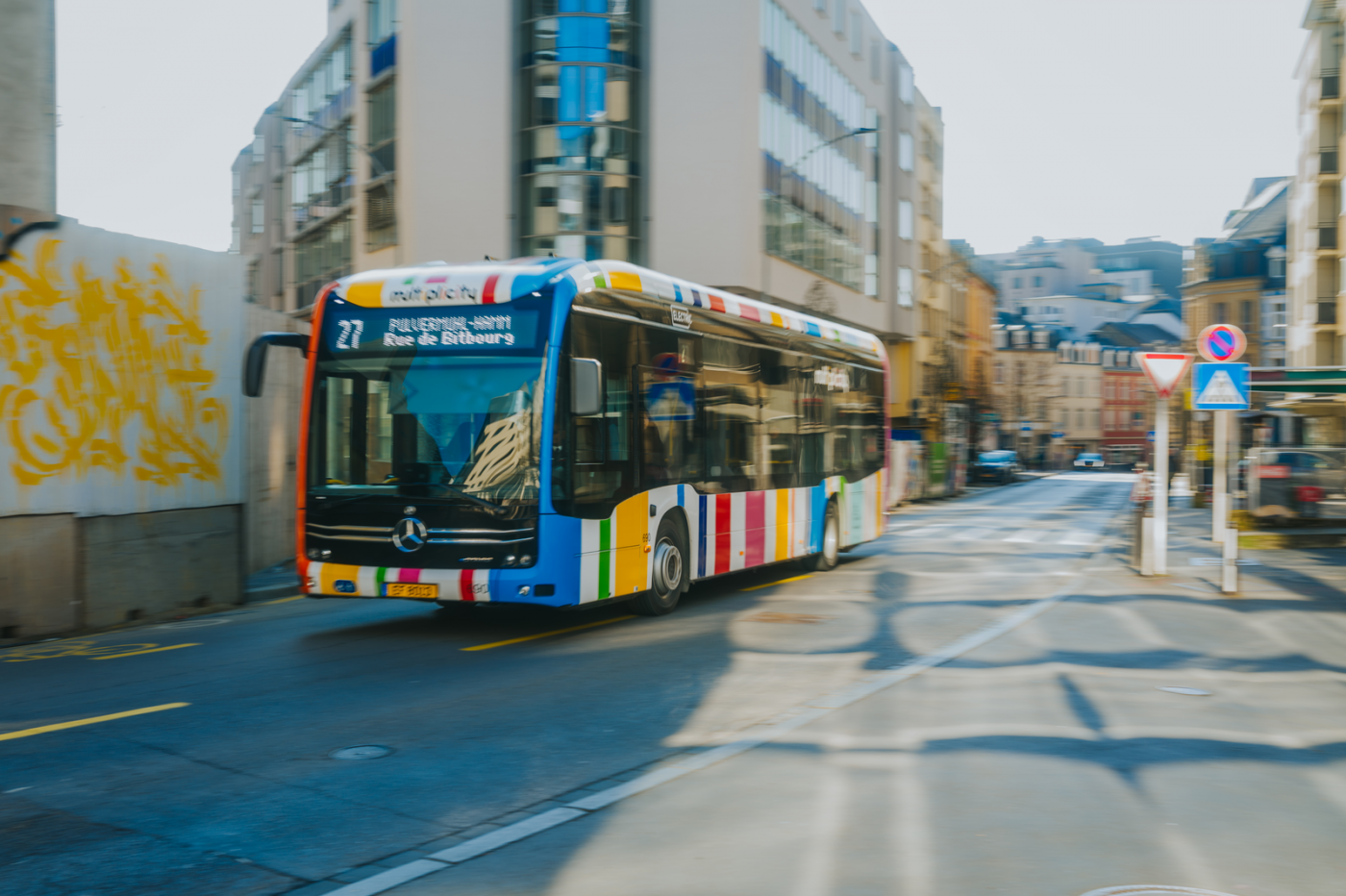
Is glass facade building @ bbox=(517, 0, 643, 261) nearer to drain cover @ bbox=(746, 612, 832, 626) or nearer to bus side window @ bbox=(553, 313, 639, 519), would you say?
drain cover @ bbox=(746, 612, 832, 626)

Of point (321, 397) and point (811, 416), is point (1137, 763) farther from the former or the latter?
point (811, 416)

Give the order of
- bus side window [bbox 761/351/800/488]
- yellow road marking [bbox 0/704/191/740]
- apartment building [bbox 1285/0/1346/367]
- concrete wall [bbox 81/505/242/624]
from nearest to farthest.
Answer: yellow road marking [bbox 0/704/191/740] < concrete wall [bbox 81/505/242/624] < bus side window [bbox 761/351/800/488] < apartment building [bbox 1285/0/1346/367]

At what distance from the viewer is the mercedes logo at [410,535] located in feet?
32.9

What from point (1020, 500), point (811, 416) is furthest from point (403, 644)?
point (1020, 500)

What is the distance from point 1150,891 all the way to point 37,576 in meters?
9.69

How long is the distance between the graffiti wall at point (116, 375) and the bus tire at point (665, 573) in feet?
Result: 15.9

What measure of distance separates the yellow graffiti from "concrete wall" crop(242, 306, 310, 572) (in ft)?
4.46

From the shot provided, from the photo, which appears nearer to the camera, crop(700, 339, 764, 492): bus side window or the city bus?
the city bus

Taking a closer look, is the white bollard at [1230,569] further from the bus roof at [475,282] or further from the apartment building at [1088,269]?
the apartment building at [1088,269]

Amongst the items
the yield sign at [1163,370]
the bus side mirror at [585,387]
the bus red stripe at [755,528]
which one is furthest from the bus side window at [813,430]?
the bus side mirror at [585,387]

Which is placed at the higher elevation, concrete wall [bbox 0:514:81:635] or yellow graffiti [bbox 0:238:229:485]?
yellow graffiti [bbox 0:238:229:485]

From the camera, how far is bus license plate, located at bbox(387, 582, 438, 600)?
393 inches

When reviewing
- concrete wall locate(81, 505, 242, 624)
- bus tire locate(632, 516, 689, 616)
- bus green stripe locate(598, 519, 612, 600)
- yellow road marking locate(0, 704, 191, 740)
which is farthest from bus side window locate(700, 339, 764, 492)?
yellow road marking locate(0, 704, 191, 740)

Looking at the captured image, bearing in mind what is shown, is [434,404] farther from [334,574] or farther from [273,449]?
[273,449]
